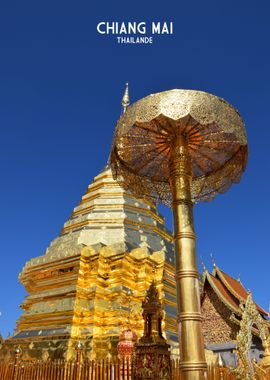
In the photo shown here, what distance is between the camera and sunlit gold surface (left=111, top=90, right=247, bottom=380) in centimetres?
414

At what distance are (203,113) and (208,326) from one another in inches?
549

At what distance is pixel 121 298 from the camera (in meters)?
11.3

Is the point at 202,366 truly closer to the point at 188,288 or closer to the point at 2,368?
the point at 188,288

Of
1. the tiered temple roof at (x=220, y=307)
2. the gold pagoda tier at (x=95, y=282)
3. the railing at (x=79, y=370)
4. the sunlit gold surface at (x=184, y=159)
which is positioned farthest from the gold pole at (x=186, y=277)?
the tiered temple roof at (x=220, y=307)

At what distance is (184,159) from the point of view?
5148 mm

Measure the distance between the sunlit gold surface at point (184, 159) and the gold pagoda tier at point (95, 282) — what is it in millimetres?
5123

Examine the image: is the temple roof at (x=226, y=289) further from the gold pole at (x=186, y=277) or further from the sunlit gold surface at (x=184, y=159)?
the gold pole at (x=186, y=277)

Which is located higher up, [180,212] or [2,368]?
[180,212]

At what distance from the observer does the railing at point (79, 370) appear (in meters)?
7.12

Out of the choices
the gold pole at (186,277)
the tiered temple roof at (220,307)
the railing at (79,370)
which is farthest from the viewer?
the tiered temple roof at (220,307)

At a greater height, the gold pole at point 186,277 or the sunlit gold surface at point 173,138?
the sunlit gold surface at point 173,138

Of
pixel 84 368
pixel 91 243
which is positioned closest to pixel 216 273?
pixel 91 243

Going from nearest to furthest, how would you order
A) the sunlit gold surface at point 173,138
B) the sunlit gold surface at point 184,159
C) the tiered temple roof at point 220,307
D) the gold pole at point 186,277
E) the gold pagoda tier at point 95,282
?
the gold pole at point 186,277
the sunlit gold surface at point 184,159
the sunlit gold surface at point 173,138
the gold pagoda tier at point 95,282
the tiered temple roof at point 220,307

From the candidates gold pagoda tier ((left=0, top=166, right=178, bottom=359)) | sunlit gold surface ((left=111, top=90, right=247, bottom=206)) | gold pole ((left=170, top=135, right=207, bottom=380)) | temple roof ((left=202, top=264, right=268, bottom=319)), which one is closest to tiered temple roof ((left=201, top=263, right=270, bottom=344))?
temple roof ((left=202, top=264, right=268, bottom=319))
